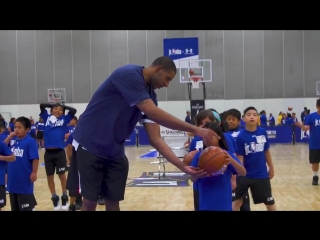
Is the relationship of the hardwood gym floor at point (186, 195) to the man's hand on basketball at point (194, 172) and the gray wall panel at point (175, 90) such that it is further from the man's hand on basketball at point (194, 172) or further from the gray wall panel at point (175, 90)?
the gray wall panel at point (175, 90)

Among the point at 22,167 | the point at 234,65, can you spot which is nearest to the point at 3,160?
the point at 22,167

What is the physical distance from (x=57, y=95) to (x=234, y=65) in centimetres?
1203

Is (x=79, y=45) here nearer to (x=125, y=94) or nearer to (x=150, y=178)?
(x=150, y=178)

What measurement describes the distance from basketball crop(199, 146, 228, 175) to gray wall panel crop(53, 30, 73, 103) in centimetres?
2372

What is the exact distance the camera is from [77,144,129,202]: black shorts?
333 centimetres

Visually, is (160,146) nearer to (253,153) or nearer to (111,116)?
(111,116)

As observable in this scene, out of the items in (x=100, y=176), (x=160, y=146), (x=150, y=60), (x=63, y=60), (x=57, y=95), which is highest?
(x=63, y=60)

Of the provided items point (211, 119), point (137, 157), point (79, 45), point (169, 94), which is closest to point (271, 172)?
point (211, 119)

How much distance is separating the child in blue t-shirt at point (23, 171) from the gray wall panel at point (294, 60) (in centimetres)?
2235

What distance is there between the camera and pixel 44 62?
86.2 feet

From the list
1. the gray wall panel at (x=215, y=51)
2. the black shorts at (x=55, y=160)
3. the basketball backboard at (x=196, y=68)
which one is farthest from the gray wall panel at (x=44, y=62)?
the black shorts at (x=55, y=160)

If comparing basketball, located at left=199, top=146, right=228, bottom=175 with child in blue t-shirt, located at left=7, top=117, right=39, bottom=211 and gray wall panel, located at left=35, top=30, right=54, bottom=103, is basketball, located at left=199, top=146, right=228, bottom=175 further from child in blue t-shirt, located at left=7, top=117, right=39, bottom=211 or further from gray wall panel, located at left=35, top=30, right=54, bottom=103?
gray wall panel, located at left=35, top=30, right=54, bottom=103
